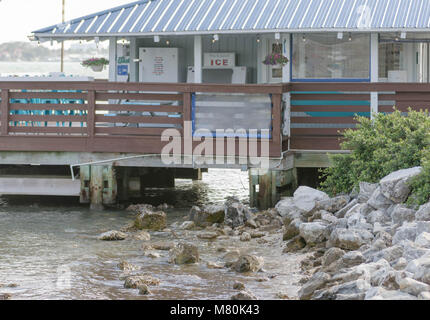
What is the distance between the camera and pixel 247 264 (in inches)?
478

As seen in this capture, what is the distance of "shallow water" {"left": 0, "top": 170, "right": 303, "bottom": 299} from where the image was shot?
1123 centimetres

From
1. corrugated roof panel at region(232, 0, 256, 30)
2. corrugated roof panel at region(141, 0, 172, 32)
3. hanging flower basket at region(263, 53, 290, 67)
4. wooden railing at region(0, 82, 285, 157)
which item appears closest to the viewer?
wooden railing at region(0, 82, 285, 157)

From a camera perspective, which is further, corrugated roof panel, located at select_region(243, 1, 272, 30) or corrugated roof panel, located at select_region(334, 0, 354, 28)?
corrugated roof panel, located at select_region(243, 1, 272, 30)

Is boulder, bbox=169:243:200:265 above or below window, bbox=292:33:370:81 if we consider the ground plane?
below

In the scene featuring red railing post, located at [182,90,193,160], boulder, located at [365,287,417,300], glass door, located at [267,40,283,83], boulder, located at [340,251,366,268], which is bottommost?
boulder, located at [365,287,417,300]

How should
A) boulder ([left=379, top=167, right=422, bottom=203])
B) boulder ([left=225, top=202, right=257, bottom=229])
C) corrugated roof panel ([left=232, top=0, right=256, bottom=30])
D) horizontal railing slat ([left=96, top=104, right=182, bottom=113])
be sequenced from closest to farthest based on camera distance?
1. boulder ([left=379, top=167, right=422, bottom=203])
2. boulder ([left=225, top=202, right=257, bottom=229])
3. horizontal railing slat ([left=96, top=104, right=182, bottom=113])
4. corrugated roof panel ([left=232, top=0, right=256, bottom=30])

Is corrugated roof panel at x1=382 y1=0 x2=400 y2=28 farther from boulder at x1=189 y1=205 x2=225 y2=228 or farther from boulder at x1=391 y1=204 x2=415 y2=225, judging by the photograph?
boulder at x1=391 y1=204 x2=415 y2=225

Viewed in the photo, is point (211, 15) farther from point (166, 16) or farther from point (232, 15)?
point (166, 16)

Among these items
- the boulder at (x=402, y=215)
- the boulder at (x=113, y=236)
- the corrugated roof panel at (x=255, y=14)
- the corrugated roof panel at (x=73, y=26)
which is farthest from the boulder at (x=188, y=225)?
the corrugated roof panel at (x=73, y=26)

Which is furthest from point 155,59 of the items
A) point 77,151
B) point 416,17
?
point 416,17

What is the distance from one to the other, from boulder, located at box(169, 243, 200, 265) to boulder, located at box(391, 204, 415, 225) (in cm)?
267

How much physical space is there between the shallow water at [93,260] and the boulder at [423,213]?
5.50 feet

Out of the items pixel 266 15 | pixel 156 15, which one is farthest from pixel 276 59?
pixel 156 15

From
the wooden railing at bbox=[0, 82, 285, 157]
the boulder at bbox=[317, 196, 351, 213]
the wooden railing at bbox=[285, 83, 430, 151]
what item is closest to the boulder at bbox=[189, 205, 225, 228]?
the wooden railing at bbox=[0, 82, 285, 157]
